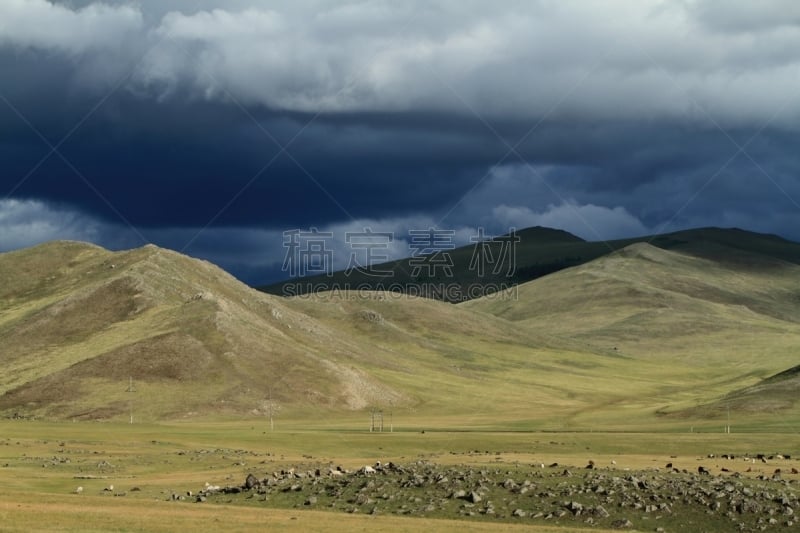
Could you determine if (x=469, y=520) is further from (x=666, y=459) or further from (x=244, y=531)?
(x=666, y=459)

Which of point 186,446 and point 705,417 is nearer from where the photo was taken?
point 186,446

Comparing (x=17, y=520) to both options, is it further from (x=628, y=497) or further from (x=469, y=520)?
(x=628, y=497)

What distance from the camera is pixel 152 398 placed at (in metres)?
186

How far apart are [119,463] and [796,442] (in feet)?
225

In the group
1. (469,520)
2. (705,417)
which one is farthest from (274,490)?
(705,417)

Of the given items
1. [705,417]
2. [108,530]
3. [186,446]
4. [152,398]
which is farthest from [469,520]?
[152,398]

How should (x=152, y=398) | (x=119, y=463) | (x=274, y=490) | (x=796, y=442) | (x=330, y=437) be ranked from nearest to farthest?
(x=274, y=490), (x=119, y=463), (x=796, y=442), (x=330, y=437), (x=152, y=398)

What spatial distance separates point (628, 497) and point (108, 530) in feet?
91.2

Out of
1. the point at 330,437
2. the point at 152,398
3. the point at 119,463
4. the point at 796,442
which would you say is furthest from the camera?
the point at 152,398

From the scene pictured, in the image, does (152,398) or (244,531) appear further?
(152,398)

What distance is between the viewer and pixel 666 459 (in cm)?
9544

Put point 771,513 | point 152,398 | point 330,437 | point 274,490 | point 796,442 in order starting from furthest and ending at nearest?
point 152,398, point 330,437, point 796,442, point 274,490, point 771,513

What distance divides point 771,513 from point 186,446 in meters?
71.8

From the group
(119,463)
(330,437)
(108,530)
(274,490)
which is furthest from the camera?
(330,437)
